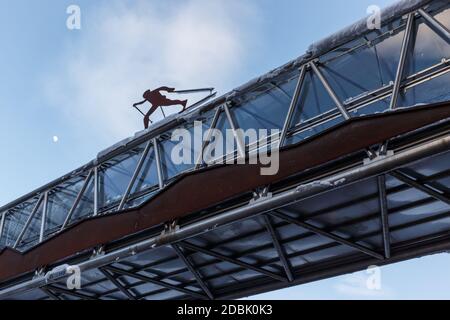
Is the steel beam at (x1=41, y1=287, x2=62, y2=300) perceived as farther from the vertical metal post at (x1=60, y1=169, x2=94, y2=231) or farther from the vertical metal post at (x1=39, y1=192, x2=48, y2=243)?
the vertical metal post at (x1=60, y1=169, x2=94, y2=231)

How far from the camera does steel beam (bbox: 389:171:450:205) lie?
9.55 metres

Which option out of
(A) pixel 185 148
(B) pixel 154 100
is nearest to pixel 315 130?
(A) pixel 185 148

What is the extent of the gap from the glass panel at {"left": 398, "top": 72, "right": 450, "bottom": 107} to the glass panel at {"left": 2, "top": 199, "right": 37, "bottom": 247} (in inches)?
641

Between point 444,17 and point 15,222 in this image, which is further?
point 15,222

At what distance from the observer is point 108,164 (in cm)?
1731

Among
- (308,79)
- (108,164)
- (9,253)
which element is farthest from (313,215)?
(9,253)

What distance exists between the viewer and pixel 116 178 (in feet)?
56.4

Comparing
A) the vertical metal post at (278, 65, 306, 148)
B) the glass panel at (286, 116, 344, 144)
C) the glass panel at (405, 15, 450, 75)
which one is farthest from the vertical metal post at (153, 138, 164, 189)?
the glass panel at (405, 15, 450, 75)

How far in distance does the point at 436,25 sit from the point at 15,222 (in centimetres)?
1883

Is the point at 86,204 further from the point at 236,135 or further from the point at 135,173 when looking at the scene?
the point at 236,135

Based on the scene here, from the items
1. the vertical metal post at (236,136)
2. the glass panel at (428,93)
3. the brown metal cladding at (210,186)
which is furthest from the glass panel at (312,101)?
the brown metal cladding at (210,186)

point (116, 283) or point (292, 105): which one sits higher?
point (292, 105)

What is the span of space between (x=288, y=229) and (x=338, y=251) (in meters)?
1.74

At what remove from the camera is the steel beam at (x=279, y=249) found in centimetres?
1198
